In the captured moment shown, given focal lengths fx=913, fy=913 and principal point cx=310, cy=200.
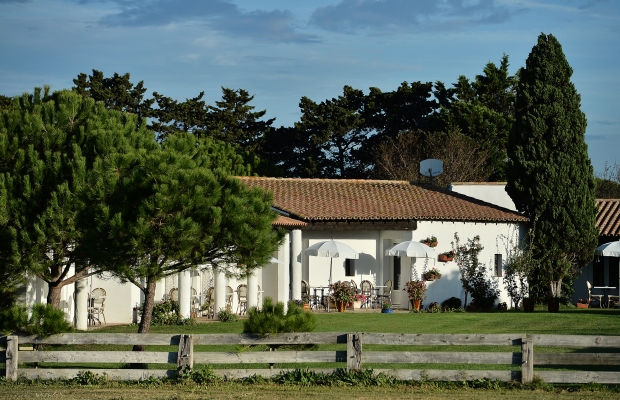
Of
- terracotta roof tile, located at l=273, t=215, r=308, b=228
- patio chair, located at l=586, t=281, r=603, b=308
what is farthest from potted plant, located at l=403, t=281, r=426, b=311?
patio chair, located at l=586, t=281, r=603, b=308

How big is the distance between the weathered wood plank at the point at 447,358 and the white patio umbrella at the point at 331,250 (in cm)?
1513

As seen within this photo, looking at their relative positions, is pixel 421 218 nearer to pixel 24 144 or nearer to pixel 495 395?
pixel 24 144

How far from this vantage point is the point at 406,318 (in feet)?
82.2

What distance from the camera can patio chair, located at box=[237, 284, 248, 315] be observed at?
2748cm

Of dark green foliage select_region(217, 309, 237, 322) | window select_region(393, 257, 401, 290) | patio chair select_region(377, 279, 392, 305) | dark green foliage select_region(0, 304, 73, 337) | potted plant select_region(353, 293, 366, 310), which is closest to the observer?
dark green foliage select_region(0, 304, 73, 337)

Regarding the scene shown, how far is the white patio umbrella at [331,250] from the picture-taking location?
93.8 feet

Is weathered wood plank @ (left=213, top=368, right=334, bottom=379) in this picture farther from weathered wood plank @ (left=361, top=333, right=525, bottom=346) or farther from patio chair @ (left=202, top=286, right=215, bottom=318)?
patio chair @ (left=202, top=286, right=215, bottom=318)

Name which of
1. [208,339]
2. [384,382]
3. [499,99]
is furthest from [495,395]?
[499,99]

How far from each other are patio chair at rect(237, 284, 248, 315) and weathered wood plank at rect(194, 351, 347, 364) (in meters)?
13.7

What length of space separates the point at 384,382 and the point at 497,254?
64.1 feet

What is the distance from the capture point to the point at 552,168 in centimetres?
3134

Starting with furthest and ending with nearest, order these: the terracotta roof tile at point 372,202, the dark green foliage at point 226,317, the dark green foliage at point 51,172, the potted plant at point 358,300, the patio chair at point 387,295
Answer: the patio chair at point 387,295
the terracotta roof tile at point 372,202
the potted plant at point 358,300
the dark green foliage at point 226,317
the dark green foliage at point 51,172

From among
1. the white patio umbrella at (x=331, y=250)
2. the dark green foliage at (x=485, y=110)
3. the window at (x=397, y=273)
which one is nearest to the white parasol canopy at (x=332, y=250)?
the white patio umbrella at (x=331, y=250)

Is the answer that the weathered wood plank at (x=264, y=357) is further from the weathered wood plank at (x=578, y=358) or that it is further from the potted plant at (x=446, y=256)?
the potted plant at (x=446, y=256)
